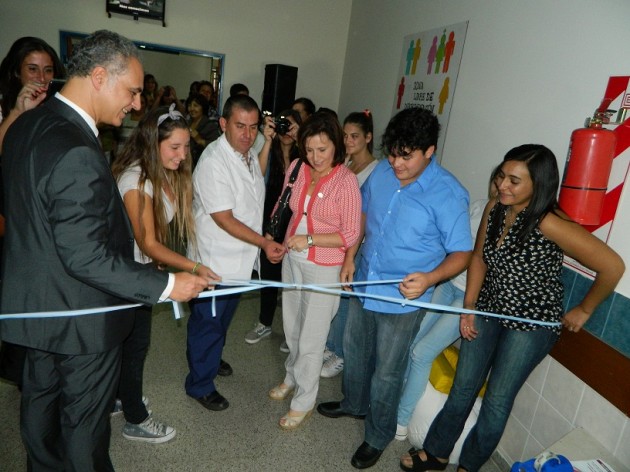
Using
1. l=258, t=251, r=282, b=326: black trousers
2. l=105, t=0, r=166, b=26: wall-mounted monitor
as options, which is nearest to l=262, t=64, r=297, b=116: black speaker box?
l=105, t=0, r=166, b=26: wall-mounted monitor

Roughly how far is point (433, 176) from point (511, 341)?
2.72 feet

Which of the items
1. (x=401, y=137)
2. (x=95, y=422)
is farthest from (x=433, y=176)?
(x=95, y=422)

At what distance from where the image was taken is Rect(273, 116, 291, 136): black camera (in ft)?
9.81

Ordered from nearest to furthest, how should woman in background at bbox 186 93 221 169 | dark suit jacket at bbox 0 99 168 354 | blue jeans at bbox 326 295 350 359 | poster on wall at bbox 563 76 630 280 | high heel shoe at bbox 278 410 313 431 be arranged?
dark suit jacket at bbox 0 99 168 354, poster on wall at bbox 563 76 630 280, high heel shoe at bbox 278 410 313 431, blue jeans at bbox 326 295 350 359, woman in background at bbox 186 93 221 169

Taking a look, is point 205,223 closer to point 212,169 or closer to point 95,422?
point 212,169

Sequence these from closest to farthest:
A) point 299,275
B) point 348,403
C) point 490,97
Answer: point 299,275, point 348,403, point 490,97

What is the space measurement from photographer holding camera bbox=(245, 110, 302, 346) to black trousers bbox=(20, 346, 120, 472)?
1673 millimetres

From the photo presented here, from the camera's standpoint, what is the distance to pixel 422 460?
2.30 metres

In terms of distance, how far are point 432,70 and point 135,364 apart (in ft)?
10.8

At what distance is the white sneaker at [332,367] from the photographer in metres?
3.07

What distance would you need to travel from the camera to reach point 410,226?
200 cm

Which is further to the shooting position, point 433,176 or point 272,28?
point 272,28

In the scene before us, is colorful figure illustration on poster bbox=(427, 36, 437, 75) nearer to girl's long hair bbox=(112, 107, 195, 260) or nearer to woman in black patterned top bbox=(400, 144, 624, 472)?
woman in black patterned top bbox=(400, 144, 624, 472)

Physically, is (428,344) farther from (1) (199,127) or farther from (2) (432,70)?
(1) (199,127)
